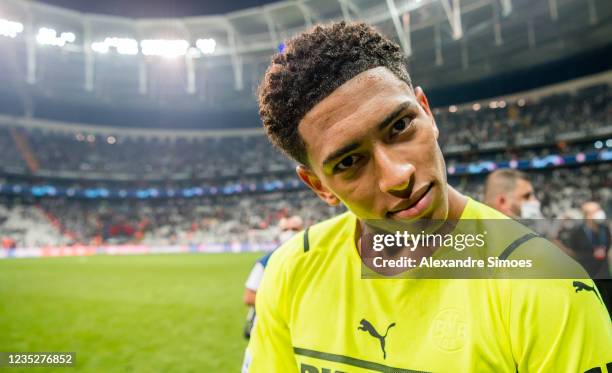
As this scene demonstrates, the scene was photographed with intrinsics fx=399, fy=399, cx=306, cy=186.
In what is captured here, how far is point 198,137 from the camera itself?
51.3 m

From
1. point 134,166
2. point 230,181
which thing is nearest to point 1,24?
point 134,166

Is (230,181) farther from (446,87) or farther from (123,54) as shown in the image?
(446,87)

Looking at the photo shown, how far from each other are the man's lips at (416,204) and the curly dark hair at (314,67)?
448mm

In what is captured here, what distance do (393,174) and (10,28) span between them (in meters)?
45.4

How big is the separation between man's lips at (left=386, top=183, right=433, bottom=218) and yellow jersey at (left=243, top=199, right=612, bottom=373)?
0.23 m

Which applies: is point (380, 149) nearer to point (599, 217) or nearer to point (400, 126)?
point (400, 126)

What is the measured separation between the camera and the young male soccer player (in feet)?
3.73

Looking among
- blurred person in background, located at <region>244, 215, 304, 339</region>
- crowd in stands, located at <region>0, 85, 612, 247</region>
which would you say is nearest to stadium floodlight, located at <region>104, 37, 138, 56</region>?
crowd in stands, located at <region>0, 85, 612, 247</region>

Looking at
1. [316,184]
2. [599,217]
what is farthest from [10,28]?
[316,184]

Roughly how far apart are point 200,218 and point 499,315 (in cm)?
4461

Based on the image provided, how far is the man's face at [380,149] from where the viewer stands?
131 cm

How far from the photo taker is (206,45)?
40844 millimetres

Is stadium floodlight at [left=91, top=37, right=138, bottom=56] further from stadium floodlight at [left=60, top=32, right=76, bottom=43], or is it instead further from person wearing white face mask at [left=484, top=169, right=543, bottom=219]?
person wearing white face mask at [left=484, top=169, right=543, bottom=219]

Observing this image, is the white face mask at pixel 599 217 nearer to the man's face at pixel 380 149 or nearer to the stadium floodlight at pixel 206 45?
the man's face at pixel 380 149
